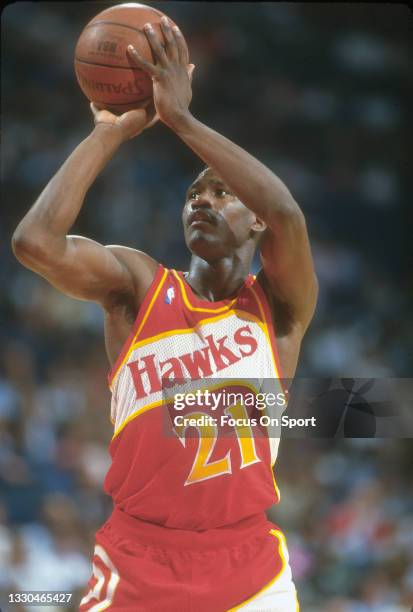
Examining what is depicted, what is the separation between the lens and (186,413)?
8.68ft

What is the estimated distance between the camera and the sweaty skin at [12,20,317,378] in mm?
2432

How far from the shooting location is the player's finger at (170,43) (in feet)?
8.57

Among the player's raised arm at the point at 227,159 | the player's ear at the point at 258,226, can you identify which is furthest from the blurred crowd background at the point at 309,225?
the player's raised arm at the point at 227,159

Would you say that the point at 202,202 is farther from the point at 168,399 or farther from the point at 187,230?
the point at 168,399

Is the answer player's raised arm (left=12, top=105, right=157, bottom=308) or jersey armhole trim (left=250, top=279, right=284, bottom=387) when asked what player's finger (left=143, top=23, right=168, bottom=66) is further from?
jersey armhole trim (left=250, top=279, right=284, bottom=387)

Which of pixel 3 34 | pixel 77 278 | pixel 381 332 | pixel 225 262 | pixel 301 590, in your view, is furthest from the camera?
pixel 381 332

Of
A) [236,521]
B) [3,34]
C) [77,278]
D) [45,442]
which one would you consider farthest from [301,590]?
[3,34]

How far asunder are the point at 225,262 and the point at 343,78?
316cm

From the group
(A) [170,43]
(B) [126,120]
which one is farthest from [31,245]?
(A) [170,43]

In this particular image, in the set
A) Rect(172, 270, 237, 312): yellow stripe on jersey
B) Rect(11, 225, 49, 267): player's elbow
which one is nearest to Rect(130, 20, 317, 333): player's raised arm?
Rect(172, 270, 237, 312): yellow stripe on jersey

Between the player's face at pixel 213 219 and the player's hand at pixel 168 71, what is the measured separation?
1.28 feet

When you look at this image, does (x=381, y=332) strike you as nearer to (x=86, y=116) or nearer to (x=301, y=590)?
(x=301, y=590)

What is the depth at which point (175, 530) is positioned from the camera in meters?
2.56

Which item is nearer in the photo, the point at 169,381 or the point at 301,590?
the point at 169,381
